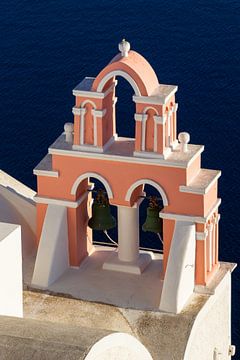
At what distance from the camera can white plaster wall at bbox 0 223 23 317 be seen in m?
25.9

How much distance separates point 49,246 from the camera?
2923 cm

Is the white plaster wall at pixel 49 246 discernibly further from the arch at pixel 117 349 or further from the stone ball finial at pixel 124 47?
the arch at pixel 117 349

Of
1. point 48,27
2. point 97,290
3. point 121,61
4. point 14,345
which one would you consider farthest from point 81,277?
point 48,27

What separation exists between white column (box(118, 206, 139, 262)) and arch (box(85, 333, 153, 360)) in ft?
19.7

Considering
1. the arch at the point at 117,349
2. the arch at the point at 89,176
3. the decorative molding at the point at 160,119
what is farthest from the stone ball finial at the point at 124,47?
the arch at the point at 117,349

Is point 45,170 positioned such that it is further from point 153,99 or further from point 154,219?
point 153,99

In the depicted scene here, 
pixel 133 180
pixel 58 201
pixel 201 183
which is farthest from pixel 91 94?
pixel 201 183

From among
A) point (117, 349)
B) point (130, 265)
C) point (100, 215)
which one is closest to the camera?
point (117, 349)

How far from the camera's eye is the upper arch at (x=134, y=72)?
27.7m

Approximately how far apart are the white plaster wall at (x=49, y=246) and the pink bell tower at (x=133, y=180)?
22 mm

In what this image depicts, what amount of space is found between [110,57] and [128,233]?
28.3 metres

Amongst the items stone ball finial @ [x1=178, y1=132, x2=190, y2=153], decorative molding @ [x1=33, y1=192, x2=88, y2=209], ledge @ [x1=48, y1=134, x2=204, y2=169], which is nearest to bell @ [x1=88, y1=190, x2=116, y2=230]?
decorative molding @ [x1=33, y1=192, x2=88, y2=209]

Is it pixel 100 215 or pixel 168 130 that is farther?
pixel 100 215

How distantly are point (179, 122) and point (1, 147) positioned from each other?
Result: 696cm
